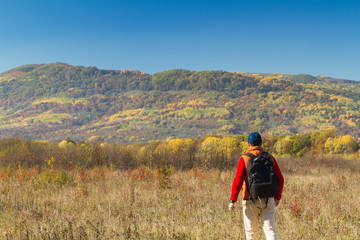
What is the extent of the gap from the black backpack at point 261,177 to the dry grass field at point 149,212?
1.28 metres

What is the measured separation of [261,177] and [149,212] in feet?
11.8

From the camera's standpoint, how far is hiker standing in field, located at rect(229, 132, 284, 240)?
3.96 metres

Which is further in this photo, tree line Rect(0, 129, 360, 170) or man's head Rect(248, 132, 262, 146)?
tree line Rect(0, 129, 360, 170)

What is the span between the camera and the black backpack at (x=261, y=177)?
3.95m

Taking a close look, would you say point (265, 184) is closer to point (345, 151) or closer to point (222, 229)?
point (222, 229)

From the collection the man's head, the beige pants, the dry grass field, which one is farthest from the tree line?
the man's head

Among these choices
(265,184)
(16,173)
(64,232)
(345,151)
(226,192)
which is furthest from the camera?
(345,151)

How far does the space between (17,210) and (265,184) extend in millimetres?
6042

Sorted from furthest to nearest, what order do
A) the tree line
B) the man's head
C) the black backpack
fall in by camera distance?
the tree line < the man's head < the black backpack

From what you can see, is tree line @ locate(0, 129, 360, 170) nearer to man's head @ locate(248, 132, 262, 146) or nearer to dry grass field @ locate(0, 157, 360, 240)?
dry grass field @ locate(0, 157, 360, 240)

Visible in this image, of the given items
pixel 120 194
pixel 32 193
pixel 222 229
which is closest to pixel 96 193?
pixel 120 194

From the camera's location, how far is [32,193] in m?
8.60

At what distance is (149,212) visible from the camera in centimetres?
679

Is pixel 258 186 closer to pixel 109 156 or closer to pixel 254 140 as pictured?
pixel 254 140
